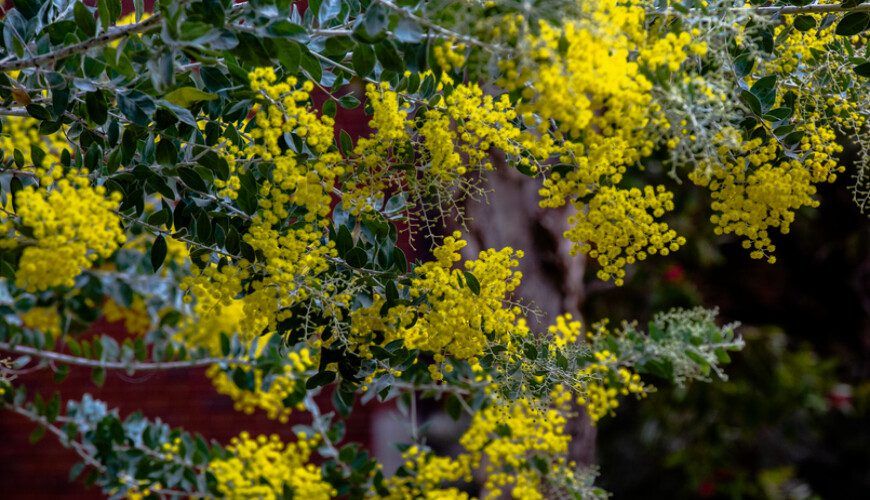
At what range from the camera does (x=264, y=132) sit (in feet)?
4.43

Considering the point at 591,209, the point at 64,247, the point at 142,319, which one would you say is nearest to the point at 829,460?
the point at 142,319

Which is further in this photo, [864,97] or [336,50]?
[864,97]

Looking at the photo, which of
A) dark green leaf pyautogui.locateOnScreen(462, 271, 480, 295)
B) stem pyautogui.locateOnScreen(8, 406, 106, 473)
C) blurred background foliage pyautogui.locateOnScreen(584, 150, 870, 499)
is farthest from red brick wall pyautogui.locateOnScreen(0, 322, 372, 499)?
dark green leaf pyautogui.locateOnScreen(462, 271, 480, 295)

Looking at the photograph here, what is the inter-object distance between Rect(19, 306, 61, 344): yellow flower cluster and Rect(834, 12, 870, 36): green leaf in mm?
2243

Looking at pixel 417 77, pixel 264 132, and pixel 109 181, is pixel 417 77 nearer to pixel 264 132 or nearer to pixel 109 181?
pixel 264 132

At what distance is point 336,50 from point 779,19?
2.55ft

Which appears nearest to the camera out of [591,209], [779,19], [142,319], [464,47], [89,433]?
[464,47]

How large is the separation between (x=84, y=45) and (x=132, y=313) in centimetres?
183

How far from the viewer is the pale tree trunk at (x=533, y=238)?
9.88ft

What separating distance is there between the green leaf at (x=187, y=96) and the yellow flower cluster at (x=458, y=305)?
16.9 inches

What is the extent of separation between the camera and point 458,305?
1.41m

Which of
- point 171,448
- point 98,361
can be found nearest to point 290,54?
point 171,448

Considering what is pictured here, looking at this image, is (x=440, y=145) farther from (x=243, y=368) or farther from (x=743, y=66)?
(x=243, y=368)

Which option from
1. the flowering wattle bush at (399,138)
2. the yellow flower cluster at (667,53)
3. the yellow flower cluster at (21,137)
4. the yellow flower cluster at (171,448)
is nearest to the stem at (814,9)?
the flowering wattle bush at (399,138)
